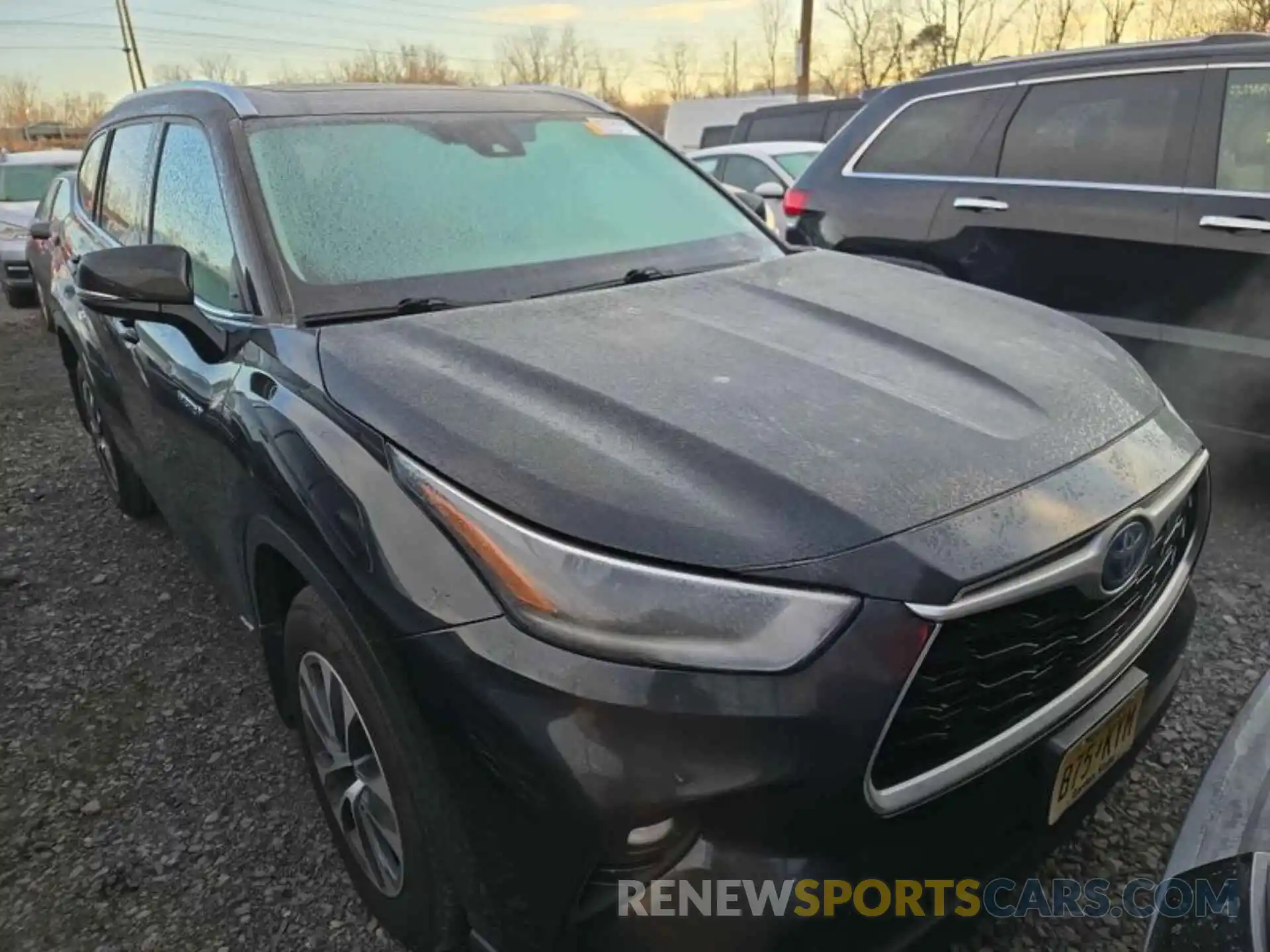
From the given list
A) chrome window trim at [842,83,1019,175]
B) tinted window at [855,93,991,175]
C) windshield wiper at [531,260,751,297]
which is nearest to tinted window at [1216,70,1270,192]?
chrome window trim at [842,83,1019,175]

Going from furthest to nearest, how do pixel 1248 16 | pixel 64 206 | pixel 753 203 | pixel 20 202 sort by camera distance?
pixel 1248 16 < pixel 20 202 < pixel 64 206 < pixel 753 203

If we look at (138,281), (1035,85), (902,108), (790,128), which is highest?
(1035,85)

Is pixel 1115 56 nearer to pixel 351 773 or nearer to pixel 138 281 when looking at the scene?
pixel 138 281

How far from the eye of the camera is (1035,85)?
14.4 ft

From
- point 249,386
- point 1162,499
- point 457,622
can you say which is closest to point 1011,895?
point 1162,499

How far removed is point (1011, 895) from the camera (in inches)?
72.8

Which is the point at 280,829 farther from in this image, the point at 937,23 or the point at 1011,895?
the point at 937,23

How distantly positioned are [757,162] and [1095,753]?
321 inches

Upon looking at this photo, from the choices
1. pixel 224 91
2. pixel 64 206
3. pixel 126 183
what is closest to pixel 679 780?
pixel 224 91

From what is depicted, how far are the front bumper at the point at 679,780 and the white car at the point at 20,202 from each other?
11.2 meters

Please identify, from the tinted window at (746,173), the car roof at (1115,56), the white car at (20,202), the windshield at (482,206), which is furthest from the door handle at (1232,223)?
the white car at (20,202)

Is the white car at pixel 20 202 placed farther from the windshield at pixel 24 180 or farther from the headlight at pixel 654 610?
the headlight at pixel 654 610

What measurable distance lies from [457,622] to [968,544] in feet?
2.61

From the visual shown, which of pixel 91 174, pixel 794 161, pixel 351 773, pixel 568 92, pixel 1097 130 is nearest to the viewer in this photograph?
pixel 351 773
